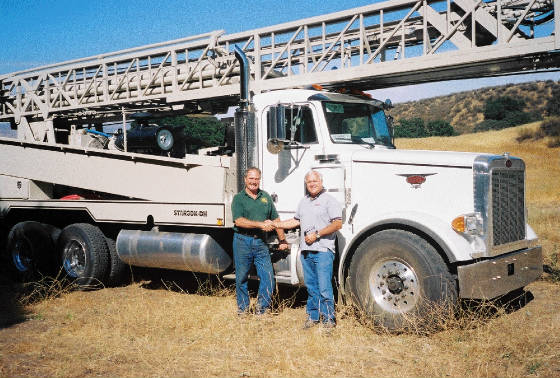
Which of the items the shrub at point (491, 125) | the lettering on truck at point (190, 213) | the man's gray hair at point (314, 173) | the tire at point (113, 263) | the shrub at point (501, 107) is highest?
the shrub at point (501, 107)

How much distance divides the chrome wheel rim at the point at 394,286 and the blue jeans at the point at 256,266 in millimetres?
1252

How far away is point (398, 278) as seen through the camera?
5.77 m

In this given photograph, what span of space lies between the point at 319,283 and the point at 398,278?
84cm

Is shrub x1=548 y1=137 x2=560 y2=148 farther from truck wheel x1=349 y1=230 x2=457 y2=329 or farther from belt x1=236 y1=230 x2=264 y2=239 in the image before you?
belt x1=236 y1=230 x2=264 y2=239

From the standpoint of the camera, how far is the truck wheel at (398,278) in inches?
217

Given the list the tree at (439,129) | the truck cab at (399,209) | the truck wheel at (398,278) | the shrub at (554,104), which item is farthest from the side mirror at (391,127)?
the shrub at (554,104)

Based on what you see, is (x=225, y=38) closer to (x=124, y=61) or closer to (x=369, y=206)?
(x=124, y=61)

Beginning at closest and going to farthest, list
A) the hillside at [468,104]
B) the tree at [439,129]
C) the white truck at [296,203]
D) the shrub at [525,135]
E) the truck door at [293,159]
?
the white truck at [296,203], the truck door at [293,159], the shrub at [525,135], the tree at [439,129], the hillside at [468,104]

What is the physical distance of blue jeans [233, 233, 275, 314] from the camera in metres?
6.44

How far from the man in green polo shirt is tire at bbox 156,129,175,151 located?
2386 millimetres

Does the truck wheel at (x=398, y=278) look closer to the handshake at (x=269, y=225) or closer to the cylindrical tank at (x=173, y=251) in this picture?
the handshake at (x=269, y=225)

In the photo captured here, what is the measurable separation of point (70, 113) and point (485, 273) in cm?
803

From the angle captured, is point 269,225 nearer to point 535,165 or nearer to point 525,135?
point 535,165

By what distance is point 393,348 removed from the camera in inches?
208
